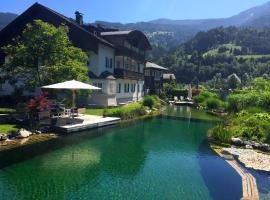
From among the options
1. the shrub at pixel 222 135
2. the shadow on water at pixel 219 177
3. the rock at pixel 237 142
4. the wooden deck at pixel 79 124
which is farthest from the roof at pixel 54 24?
the shadow on water at pixel 219 177

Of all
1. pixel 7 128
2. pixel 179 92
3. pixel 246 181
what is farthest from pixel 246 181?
pixel 179 92

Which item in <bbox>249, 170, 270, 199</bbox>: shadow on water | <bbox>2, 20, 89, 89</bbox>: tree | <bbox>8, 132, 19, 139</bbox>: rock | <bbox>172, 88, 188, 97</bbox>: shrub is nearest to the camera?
<bbox>249, 170, 270, 199</bbox>: shadow on water

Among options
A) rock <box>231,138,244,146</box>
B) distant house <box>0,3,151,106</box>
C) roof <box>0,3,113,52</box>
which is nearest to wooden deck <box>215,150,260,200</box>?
rock <box>231,138,244,146</box>

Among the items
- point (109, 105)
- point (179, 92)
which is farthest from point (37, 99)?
point (179, 92)

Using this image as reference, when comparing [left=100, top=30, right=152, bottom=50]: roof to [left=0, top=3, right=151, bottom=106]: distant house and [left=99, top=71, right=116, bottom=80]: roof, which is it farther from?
[left=99, top=71, right=116, bottom=80]: roof

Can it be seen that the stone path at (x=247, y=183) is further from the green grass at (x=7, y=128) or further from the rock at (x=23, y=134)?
the green grass at (x=7, y=128)

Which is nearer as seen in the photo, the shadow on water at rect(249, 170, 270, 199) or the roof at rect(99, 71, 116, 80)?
the shadow on water at rect(249, 170, 270, 199)

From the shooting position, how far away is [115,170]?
1432cm

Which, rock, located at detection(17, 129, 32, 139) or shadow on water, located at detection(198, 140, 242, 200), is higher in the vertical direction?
rock, located at detection(17, 129, 32, 139)

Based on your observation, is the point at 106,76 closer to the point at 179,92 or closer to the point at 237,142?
the point at 237,142

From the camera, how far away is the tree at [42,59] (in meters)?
24.6

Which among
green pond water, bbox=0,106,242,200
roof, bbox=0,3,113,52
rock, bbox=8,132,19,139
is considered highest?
roof, bbox=0,3,113,52

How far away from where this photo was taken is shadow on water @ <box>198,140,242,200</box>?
12.0 metres

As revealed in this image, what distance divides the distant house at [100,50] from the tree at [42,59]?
1063 centimetres
